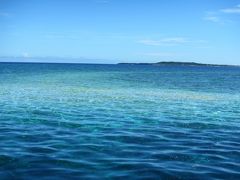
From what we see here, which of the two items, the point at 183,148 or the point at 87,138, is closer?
the point at 183,148

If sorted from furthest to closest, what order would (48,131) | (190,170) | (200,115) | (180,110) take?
1. (180,110)
2. (200,115)
3. (48,131)
4. (190,170)

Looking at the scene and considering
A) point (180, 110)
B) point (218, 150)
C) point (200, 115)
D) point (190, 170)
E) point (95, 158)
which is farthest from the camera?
point (180, 110)

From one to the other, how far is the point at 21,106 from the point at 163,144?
14676 millimetres

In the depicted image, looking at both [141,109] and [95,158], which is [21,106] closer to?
[141,109]

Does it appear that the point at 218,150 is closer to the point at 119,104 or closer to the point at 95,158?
the point at 95,158

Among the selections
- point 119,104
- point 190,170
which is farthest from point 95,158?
point 119,104

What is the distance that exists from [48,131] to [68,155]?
15.6 ft

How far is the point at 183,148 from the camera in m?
16.1

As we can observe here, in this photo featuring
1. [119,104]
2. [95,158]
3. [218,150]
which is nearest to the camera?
[95,158]

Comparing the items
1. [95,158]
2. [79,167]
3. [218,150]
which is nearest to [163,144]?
[218,150]

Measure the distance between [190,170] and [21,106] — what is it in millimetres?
18064

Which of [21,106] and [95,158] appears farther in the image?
[21,106]

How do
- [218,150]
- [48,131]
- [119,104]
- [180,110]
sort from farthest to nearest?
[119,104]
[180,110]
[48,131]
[218,150]

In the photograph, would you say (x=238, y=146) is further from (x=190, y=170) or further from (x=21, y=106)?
(x=21, y=106)
